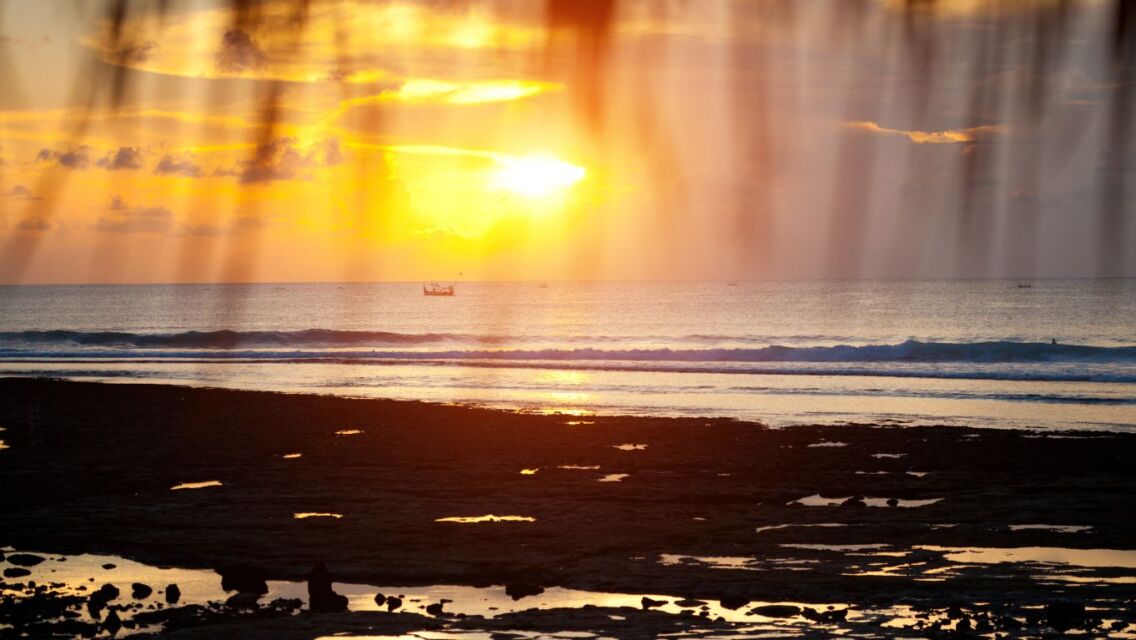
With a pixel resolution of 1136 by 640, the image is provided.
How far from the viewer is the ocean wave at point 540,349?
6047 centimetres

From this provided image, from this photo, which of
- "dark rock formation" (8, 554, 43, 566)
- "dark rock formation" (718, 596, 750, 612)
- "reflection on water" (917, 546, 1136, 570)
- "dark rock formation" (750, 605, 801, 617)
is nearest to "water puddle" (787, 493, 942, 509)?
"reflection on water" (917, 546, 1136, 570)

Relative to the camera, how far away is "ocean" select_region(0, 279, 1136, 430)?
3569 centimetres

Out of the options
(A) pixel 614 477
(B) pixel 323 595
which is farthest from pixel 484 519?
(B) pixel 323 595

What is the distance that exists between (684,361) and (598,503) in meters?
46.0

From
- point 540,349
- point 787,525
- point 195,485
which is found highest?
point 540,349

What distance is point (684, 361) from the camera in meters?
63.0

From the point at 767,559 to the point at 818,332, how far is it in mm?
80395

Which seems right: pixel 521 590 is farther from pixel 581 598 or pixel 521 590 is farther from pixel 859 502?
pixel 859 502

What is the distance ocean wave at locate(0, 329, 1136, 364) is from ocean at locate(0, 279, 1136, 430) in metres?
0.20

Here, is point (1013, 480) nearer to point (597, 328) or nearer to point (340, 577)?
point (340, 577)

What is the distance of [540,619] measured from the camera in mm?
10797

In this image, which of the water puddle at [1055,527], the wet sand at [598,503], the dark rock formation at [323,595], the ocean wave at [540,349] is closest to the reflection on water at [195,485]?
the wet sand at [598,503]

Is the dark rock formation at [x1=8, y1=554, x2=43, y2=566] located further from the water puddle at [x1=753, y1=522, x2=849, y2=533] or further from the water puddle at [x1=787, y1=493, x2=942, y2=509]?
the water puddle at [x1=787, y1=493, x2=942, y2=509]

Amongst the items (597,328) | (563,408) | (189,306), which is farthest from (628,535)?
(189,306)
